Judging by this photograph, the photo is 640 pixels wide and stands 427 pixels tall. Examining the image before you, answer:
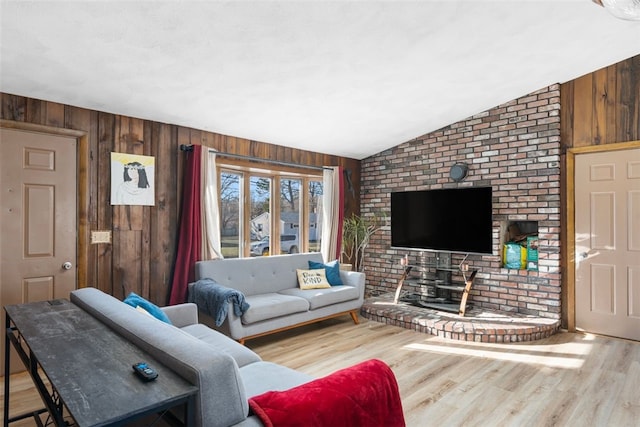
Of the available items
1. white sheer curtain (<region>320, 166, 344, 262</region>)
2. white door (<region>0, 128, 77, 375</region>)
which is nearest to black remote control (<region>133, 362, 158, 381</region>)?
white door (<region>0, 128, 77, 375</region>)

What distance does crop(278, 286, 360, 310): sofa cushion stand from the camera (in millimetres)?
4160

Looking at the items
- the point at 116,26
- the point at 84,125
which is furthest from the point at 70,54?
the point at 84,125

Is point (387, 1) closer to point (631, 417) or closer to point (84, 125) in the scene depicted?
point (84, 125)

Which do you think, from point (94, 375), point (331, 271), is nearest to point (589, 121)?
point (331, 271)

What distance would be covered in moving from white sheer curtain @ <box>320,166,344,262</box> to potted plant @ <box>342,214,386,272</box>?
23 centimetres

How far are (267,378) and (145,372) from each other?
0.88m

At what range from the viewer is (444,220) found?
4.88 meters

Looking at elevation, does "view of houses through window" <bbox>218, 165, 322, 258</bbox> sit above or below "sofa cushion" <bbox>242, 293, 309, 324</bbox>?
above

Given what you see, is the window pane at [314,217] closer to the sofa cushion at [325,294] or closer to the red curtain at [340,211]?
the red curtain at [340,211]

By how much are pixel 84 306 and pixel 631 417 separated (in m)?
3.49

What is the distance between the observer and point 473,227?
4.65 m

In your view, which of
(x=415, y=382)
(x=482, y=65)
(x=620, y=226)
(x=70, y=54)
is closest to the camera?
(x=70, y=54)

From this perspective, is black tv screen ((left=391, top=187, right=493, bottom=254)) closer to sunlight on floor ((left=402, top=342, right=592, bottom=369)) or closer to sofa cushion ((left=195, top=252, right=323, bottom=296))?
sunlight on floor ((left=402, top=342, right=592, bottom=369))

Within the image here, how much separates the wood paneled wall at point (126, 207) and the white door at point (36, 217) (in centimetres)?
12
